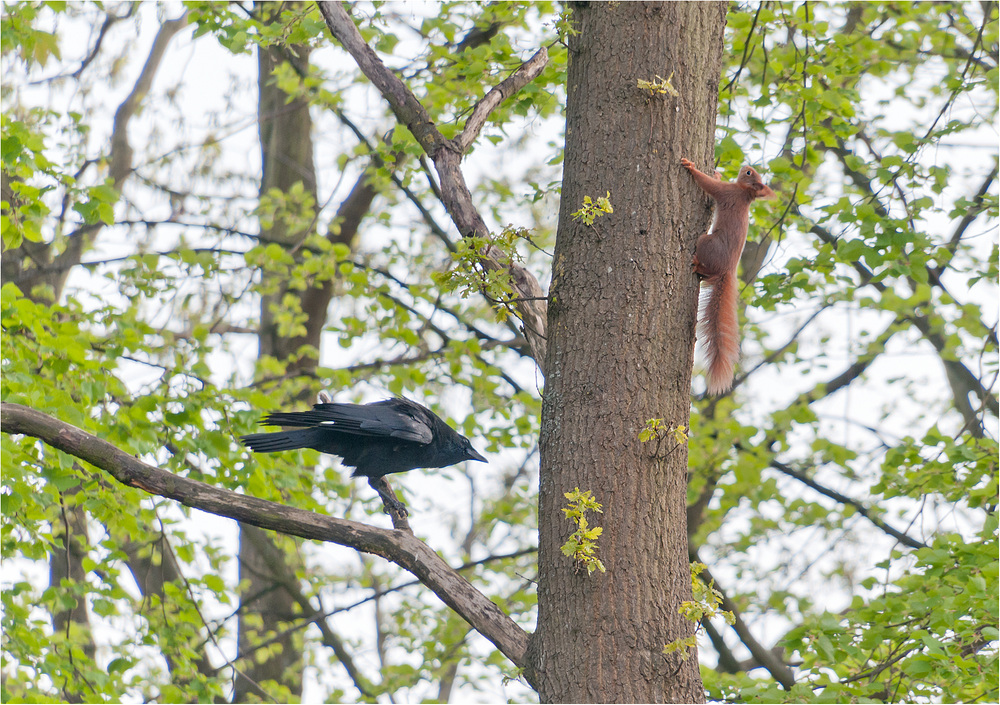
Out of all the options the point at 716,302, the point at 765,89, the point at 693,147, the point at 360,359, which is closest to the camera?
the point at 693,147

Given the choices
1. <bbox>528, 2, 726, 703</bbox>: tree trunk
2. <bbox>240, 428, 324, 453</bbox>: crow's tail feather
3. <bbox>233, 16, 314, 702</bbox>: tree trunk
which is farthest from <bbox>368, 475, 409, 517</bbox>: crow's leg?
<bbox>233, 16, 314, 702</bbox>: tree trunk

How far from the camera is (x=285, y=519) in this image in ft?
9.18

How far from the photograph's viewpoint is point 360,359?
8.11 metres

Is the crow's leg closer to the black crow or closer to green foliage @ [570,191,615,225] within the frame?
the black crow

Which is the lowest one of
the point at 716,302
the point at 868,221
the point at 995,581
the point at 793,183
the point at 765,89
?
the point at 995,581

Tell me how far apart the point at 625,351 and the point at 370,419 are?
124cm

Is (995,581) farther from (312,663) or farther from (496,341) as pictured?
(312,663)

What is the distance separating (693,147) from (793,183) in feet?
6.70

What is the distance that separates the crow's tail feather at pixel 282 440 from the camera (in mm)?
3377

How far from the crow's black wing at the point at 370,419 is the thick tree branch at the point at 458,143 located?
2.29ft

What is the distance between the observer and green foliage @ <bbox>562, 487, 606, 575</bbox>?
7.98 ft

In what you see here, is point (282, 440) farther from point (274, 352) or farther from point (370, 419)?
point (274, 352)

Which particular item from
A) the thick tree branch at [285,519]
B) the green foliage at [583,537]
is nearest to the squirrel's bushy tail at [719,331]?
the green foliage at [583,537]

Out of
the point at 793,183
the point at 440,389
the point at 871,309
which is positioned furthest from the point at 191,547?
the point at 871,309
